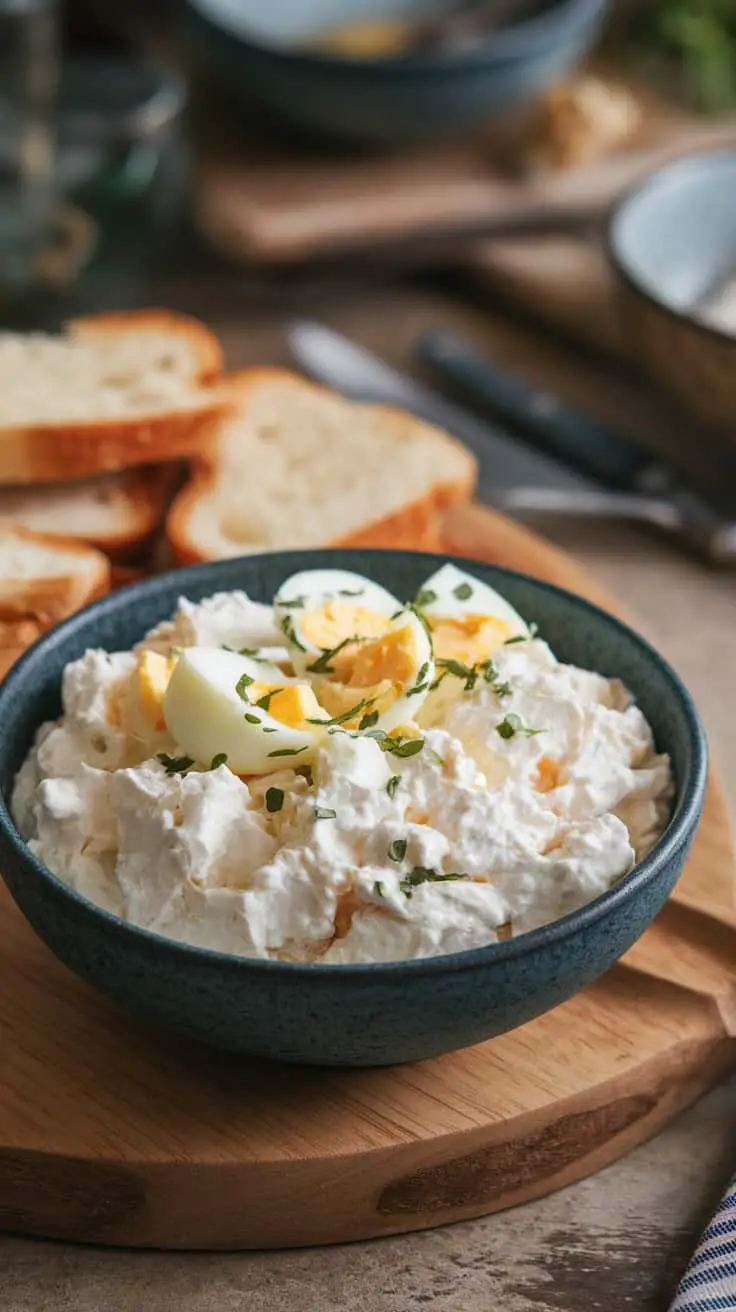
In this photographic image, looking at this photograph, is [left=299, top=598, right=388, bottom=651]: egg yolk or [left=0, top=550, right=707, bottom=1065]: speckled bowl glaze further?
[left=299, top=598, right=388, bottom=651]: egg yolk

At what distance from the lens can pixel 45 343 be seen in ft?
11.0

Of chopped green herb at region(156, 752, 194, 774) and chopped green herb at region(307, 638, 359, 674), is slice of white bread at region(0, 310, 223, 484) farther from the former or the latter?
chopped green herb at region(156, 752, 194, 774)

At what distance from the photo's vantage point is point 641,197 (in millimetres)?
3643

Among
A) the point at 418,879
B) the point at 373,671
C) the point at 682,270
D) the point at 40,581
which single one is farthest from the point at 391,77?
the point at 418,879

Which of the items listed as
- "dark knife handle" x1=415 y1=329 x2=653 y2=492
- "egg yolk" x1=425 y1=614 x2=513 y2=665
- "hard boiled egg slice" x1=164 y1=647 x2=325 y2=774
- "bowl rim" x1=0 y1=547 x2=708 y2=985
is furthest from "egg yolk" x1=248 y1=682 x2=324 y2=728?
"dark knife handle" x1=415 y1=329 x2=653 y2=492

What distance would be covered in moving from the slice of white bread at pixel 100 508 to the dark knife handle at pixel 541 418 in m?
0.80

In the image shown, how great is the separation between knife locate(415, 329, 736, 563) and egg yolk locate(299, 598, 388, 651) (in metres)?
1.11

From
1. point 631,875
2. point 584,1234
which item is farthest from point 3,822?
point 584,1234

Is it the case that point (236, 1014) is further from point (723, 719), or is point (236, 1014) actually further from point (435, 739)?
point (723, 719)

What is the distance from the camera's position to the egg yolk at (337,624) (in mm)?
2098

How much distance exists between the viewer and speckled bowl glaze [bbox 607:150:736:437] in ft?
10.4

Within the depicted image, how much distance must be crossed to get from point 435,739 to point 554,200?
2642mm

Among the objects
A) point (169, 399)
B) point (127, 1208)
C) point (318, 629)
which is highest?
point (318, 629)

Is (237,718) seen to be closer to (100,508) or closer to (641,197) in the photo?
(100,508)
